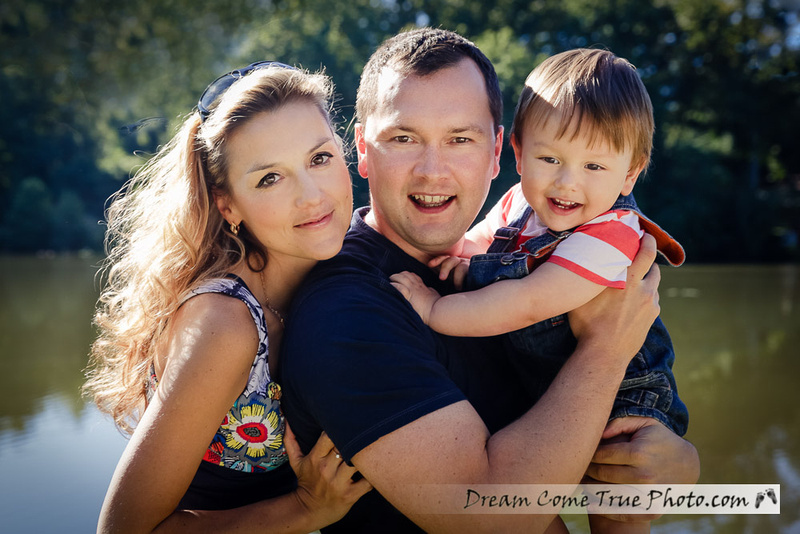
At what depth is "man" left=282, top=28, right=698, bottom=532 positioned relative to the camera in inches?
68.9

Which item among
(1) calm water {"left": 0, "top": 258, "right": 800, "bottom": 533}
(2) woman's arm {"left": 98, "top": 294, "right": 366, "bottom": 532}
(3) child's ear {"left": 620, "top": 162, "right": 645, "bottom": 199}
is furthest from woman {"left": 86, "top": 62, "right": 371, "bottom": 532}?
(1) calm water {"left": 0, "top": 258, "right": 800, "bottom": 533}

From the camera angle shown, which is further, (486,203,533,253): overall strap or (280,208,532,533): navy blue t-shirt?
(486,203,533,253): overall strap

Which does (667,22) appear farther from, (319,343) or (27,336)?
(319,343)

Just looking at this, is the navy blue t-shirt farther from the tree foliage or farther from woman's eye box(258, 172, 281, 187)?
the tree foliage

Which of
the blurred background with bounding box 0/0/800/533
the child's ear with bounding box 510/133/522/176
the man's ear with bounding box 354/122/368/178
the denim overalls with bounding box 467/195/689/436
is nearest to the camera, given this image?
the denim overalls with bounding box 467/195/689/436

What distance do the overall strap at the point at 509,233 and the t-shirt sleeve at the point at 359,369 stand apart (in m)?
0.64

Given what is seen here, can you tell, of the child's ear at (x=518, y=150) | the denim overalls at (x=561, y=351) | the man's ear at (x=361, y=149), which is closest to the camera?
the denim overalls at (x=561, y=351)

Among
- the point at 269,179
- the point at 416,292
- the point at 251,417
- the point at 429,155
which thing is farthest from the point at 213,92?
the point at 251,417

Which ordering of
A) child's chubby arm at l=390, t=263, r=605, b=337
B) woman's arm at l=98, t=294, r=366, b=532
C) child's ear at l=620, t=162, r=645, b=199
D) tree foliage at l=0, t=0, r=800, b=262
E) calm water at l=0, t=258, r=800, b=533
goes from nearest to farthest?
woman's arm at l=98, t=294, r=366, b=532
child's chubby arm at l=390, t=263, r=605, b=337
child's ear at l=620, t=162, r=645, b=199
calm water at l=0, t=258, r=800, b=533
tree foliage at l=0, t=0, r=800, b=262

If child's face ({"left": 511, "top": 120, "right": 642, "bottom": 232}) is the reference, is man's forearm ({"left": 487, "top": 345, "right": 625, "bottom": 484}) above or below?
below

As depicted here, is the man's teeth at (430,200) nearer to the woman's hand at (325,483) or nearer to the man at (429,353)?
the man at (429,353)

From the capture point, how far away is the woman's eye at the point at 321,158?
239 centimetres

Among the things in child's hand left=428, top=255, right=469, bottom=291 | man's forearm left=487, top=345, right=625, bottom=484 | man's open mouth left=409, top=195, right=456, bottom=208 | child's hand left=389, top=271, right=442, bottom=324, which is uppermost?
man's open mouth left=409, top=195, right=456, bottom=208

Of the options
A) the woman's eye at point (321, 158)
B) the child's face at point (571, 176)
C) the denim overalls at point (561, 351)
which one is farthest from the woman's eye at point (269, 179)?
the child's face at point (571, 176)
